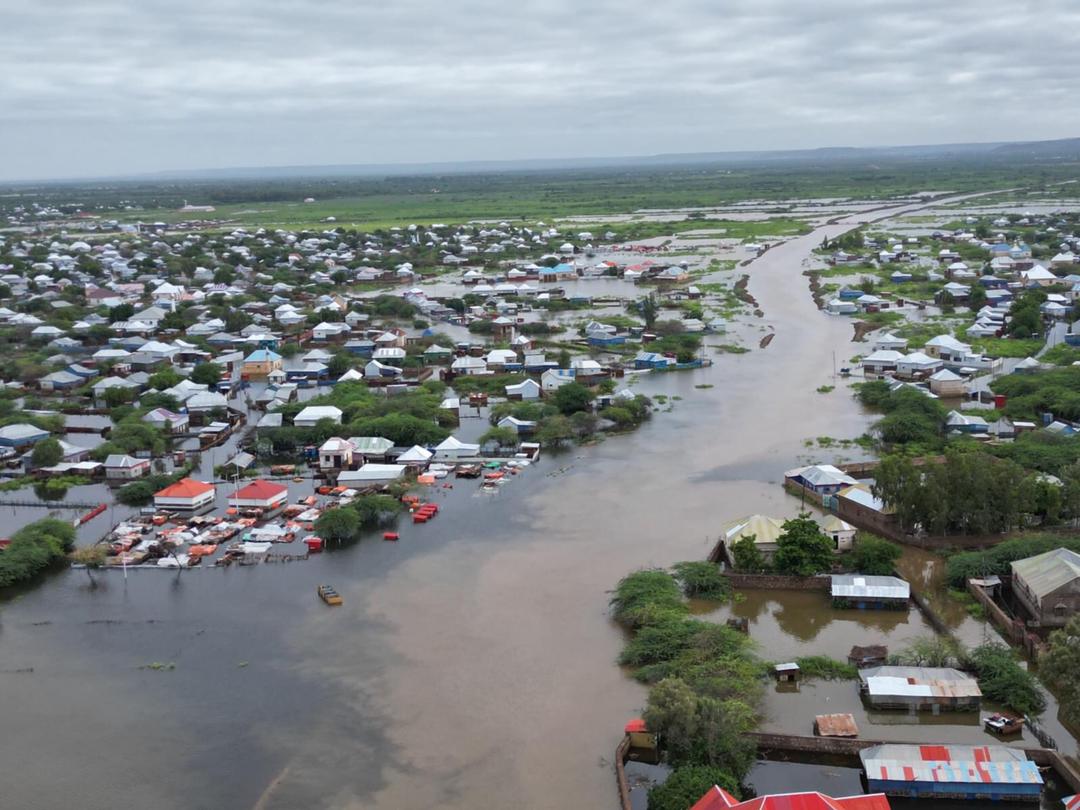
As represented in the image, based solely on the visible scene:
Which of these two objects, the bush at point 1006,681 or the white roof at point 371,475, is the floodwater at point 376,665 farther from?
the bush at point 1006,681

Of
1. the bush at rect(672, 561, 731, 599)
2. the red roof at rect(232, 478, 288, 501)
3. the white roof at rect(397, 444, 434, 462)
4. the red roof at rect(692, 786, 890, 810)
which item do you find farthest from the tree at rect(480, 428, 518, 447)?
the red roof at rect(692, 786, 890, 810)

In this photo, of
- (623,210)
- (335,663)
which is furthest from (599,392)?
(623,210)

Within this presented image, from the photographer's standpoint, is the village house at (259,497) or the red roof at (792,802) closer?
the red roof at (792,802)

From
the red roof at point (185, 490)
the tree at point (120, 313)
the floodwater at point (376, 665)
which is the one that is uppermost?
the tree at point (120, 313)

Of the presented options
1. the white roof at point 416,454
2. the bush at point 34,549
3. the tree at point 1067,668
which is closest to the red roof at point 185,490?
the bush at point 34,549

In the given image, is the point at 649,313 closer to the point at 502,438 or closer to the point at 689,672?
the point at 502,438

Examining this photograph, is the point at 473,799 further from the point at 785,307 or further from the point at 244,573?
the point at 785,307

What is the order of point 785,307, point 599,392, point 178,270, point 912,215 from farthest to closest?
point 912,215, point 178,270, point 785,307, point 599,392

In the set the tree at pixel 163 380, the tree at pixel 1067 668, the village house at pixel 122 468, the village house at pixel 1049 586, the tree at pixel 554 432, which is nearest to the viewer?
the tree at pixel 1067 668
